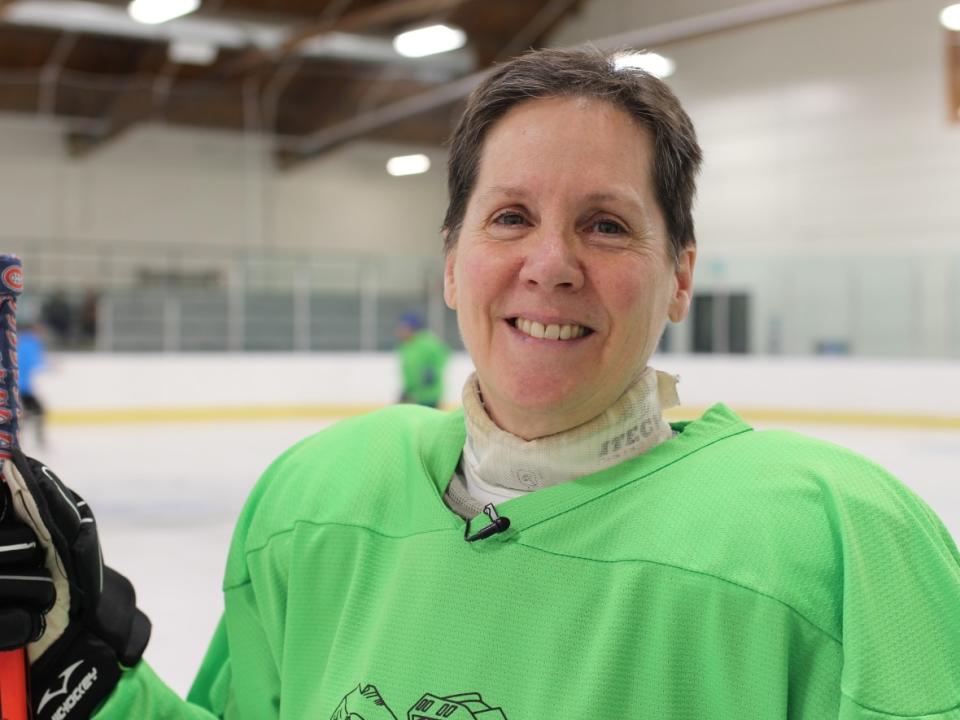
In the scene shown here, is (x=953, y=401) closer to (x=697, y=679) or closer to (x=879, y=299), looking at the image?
(x=879, y=299)

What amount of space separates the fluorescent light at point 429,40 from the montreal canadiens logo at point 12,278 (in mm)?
11450

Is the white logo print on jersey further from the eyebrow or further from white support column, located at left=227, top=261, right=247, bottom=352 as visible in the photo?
white support column, located at left=227, top=261, right=247, bottom=352

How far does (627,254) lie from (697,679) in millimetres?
395

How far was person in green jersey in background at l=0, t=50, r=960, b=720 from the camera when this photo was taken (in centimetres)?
85

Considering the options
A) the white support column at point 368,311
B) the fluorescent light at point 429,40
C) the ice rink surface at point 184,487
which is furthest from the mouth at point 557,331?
the fluorescent light at point 429,40

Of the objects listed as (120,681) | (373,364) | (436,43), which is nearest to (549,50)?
(120,681)

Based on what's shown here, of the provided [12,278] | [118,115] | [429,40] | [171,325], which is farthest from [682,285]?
[118,115]

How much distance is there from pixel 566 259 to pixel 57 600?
587 millimetres

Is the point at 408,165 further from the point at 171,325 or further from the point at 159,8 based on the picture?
the point at 171,325

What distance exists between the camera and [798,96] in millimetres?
13383

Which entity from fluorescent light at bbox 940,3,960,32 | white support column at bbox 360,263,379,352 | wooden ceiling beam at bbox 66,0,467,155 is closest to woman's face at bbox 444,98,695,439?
fluorescent light at bbox 940,3,960,32

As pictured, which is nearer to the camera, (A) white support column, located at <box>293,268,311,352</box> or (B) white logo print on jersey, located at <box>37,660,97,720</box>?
(B) white logo print on jersey, located at <box>37,660,97,720</box>

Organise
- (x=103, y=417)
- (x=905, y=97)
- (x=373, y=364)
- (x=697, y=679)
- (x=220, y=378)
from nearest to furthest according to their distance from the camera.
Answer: (x=697, y=679), (x=103, y=417), (x=220, y=378), (x=373, y=364), (x=905, y=97)

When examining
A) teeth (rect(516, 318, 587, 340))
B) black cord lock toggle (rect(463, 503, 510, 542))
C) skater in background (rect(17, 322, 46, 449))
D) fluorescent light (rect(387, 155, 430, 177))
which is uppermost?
fluorescent light (rect(387, 155, 430, 177))
